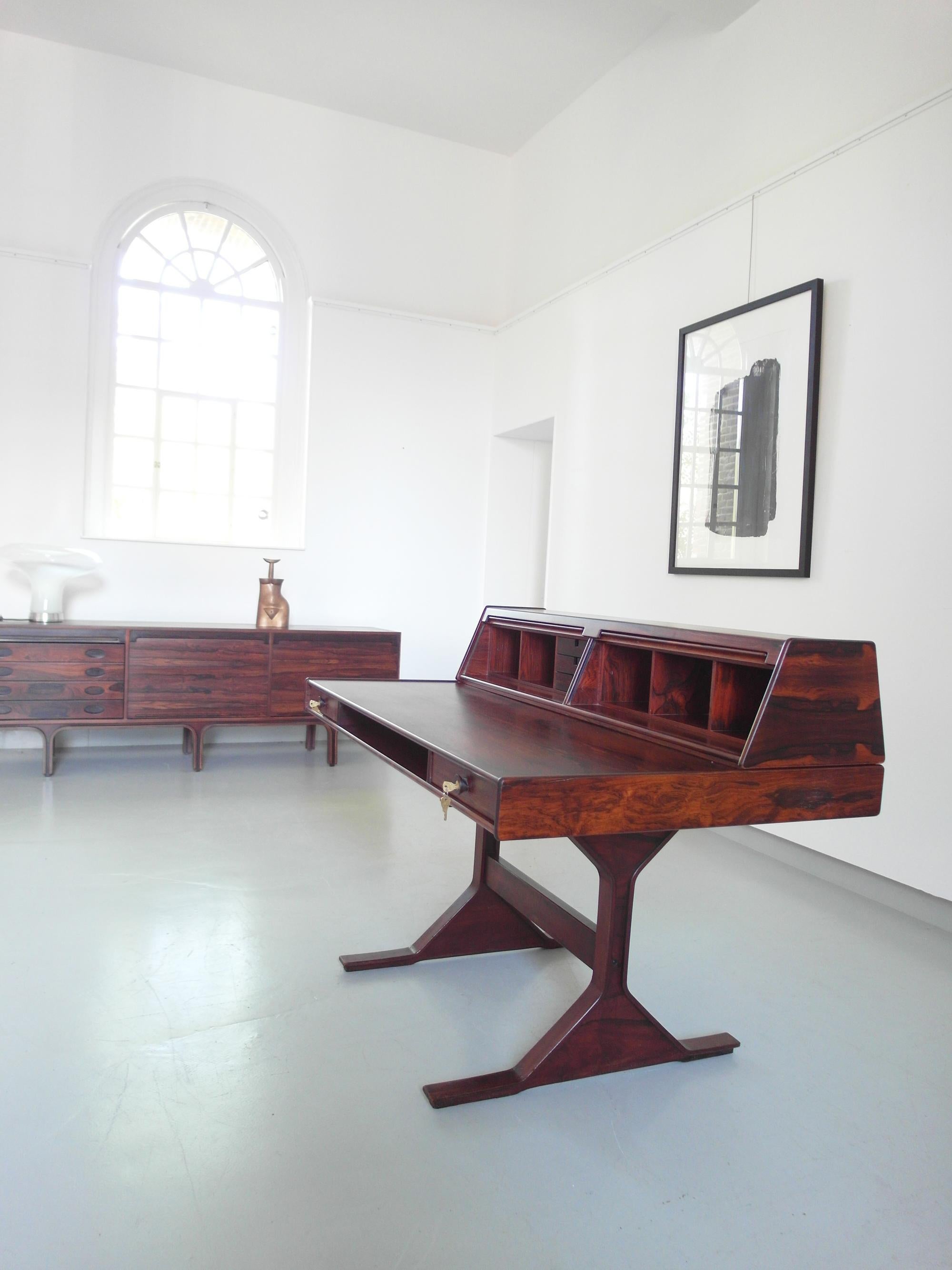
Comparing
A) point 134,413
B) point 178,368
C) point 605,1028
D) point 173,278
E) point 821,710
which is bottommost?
point 605,1028

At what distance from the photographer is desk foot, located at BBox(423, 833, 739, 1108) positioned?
206 cm

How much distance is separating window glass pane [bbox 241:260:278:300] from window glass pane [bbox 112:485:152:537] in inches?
61.0

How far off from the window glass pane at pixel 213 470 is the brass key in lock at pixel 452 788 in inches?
190

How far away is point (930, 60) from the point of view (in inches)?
133

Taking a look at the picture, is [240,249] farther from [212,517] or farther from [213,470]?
[212,517]

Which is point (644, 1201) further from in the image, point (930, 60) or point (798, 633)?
point (930, 60)

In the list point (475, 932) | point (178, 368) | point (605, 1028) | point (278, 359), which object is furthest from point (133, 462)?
point (605, 1028)

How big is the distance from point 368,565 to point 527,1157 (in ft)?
16.4

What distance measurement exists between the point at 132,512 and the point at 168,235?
1845 millimetres

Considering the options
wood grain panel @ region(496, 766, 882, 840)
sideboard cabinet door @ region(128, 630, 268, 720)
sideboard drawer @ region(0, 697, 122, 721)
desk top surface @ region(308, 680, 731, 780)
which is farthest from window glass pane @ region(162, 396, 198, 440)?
wood grain panel @ region(496, 766, 882, 840)

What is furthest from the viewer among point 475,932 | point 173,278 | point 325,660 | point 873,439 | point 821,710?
point 173,278

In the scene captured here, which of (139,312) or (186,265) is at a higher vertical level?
(186,265)

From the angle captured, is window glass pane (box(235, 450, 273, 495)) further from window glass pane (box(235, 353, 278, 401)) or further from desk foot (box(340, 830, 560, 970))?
desk foot (box(340, 830, 560, 970))

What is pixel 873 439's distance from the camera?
3592 mm
